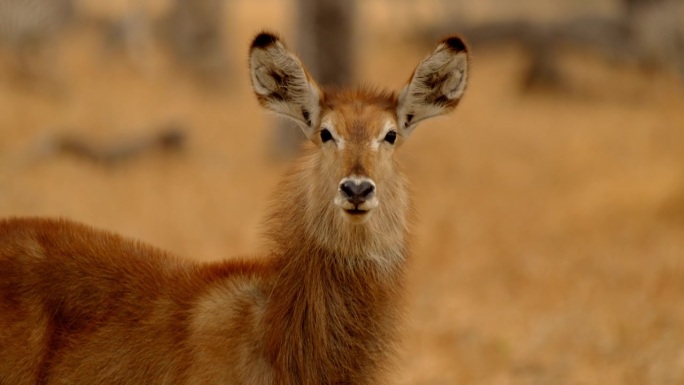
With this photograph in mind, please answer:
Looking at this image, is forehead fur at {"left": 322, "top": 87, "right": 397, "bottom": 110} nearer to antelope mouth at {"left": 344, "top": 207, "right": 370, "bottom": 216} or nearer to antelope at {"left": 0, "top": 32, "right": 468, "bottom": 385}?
antelope at {"left": 0, "top": 32, "right": 468, "bottom": 385}

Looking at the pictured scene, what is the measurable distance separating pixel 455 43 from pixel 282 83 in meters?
0.97

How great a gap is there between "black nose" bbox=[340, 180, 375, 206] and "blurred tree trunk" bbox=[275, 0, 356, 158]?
9.51 meters

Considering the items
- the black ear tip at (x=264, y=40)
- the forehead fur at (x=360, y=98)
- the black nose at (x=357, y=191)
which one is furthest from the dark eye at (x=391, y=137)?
the black ear tip at (x=264, y=40)

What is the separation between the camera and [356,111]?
556 cm

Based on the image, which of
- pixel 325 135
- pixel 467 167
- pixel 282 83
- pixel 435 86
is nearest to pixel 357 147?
pixel 325 135

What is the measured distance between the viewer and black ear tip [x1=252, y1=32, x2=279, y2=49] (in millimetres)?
5629

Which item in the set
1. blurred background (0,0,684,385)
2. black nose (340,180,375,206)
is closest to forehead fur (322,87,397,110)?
blurred background (0,0,684,385)

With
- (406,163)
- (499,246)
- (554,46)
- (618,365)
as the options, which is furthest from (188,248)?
(554,46)

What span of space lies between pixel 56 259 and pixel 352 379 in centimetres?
161

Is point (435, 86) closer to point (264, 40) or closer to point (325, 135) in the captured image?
point (325, 135)

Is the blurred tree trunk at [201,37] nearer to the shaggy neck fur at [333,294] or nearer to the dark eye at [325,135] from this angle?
the dark eye at [325,135]

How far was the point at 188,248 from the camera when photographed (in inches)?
435

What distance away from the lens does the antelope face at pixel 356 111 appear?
17.2ft

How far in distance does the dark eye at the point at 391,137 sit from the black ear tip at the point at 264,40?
30.4 inches
